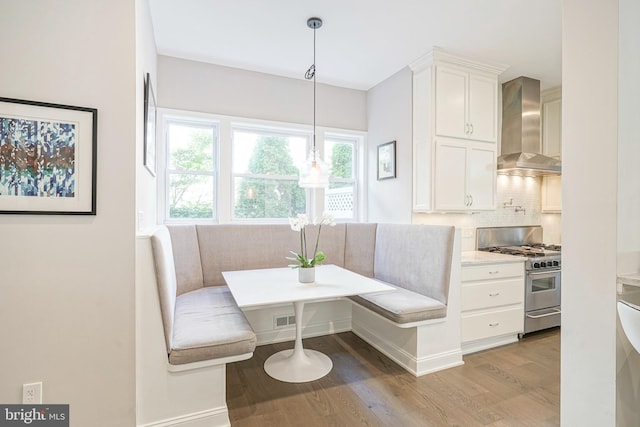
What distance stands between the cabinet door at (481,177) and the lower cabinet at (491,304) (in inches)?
28.1

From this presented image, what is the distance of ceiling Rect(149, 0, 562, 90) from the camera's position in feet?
7.53

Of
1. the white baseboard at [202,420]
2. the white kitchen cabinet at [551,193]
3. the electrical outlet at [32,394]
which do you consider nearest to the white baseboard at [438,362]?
the white baseboard at [202,420]

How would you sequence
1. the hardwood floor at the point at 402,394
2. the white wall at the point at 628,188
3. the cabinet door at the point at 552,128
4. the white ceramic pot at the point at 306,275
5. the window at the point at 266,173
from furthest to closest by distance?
the cabinet door at the point at 552,128, the window at the point at 266,173, the white ceramic pot at the point at 306,275, the hardwood floor at the point at 402,394, the white wall at the point at 628,188

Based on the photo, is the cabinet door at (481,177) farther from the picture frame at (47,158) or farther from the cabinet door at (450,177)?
the picture frame at (47,158)

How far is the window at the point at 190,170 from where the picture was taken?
311 cm

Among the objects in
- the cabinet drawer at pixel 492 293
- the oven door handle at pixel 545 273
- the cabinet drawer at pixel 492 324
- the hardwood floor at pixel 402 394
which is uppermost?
the oven door handle at pixel 545 273

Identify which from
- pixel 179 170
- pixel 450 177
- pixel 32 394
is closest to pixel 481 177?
pixel 450 177

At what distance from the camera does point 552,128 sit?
3873 millimetres

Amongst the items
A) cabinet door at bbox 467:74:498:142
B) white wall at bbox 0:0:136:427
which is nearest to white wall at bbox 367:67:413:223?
cabinet door at bbox 467:74:498:142

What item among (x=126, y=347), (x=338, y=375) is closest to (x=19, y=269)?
(x=126, y=347)

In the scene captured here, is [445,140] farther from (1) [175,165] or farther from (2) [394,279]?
(1) [175,165]

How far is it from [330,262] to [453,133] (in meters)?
1.78

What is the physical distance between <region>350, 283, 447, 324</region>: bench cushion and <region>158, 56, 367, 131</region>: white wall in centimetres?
208

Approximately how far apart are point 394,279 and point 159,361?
6.68ft
